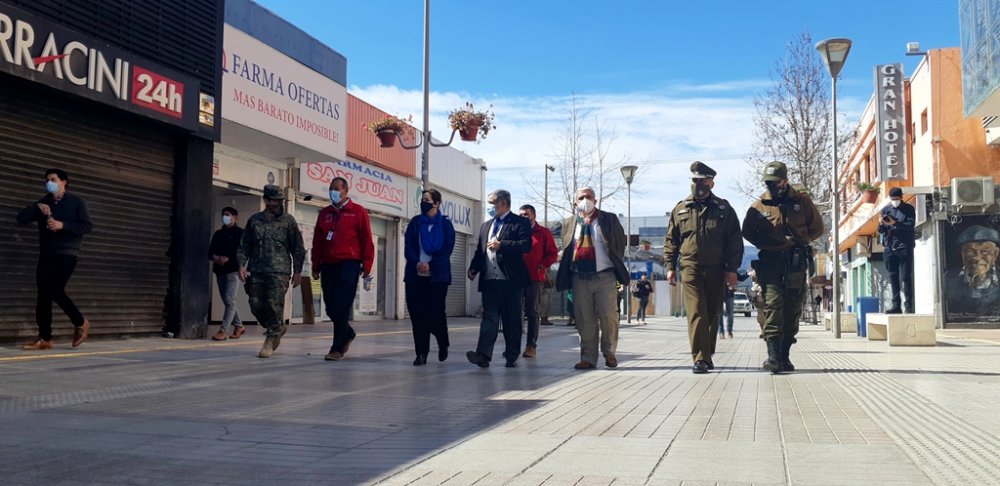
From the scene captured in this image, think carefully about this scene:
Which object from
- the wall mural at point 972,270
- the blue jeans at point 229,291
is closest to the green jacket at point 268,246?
the blue jeans at point 229,291

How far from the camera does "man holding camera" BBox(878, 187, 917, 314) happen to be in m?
12.7

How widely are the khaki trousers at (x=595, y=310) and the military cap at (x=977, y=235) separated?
1592cm

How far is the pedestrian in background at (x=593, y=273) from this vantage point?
852cm

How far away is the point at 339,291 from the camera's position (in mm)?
8766

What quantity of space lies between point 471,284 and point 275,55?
15654 mm

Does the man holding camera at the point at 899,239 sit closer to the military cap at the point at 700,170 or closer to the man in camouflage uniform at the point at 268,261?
the military cap at the point at 700,170

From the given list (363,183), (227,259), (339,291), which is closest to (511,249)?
(339,291)

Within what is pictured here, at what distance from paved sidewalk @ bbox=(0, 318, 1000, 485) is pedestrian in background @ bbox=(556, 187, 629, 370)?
430 mm

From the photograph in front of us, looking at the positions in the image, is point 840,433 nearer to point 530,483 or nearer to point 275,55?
point 530,483

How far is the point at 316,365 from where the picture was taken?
27.2 feet

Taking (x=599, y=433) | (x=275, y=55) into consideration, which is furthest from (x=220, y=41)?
(x=599, y=433)

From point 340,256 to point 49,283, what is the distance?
9.28 ft

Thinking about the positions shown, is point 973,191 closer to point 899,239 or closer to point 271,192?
point 899,239

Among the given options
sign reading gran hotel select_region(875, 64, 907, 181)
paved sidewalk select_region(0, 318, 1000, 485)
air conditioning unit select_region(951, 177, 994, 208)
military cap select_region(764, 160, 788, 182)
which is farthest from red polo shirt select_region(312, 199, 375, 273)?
sign reading gran hotel select_region(875, 64, 907, 181)
